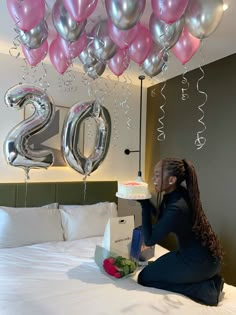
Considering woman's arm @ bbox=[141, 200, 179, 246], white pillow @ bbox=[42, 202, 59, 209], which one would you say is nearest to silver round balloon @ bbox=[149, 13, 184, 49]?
woman's arm @ bbox=[141, 200, 179, 246]

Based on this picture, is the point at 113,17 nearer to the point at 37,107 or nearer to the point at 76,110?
the point at 76,110

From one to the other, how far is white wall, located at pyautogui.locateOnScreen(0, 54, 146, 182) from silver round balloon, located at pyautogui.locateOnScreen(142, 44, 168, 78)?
1222 mm

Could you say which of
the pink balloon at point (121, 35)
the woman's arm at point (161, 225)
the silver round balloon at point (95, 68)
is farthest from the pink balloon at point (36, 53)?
the woman's arm at point (161, 225)

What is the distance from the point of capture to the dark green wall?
257cm

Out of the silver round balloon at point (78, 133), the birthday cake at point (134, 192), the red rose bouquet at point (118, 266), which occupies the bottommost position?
the red rose bouquet at point (118, 266)

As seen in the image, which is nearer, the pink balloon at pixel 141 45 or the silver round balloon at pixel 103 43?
the silver round balloon at pixel 103 43

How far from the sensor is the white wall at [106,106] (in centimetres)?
275

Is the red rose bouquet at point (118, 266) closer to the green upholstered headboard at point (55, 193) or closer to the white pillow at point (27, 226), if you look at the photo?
the white pillow at point (27, 226)

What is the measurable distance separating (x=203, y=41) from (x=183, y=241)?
64.4 inches

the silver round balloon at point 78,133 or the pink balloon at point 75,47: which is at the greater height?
the pink balloon at point 75,47

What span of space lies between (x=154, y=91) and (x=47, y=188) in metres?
1.80

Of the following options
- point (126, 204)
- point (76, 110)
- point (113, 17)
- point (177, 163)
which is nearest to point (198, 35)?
point (113, 17)

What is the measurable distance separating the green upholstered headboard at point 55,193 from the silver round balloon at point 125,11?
1.88 m

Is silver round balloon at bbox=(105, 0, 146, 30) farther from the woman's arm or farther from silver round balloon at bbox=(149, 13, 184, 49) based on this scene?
the woman's arm
